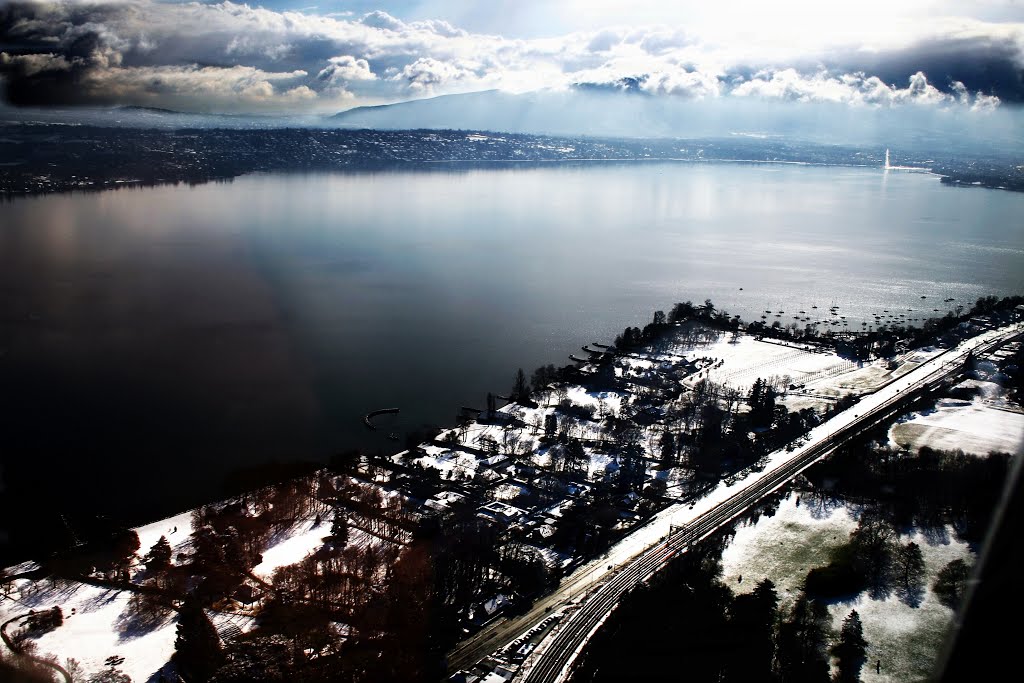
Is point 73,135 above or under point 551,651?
above

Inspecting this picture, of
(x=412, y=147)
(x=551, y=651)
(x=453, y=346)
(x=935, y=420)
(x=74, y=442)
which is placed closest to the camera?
(x=551, y=651)

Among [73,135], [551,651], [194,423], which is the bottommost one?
[551,651]

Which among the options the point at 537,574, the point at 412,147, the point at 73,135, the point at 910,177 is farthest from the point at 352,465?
the point at 910,177

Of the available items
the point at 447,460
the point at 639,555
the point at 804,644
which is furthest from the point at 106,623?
the point at 804,644

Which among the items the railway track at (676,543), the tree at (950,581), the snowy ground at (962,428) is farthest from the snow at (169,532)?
the snowy ground at (962,428)

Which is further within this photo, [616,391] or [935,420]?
[616,391]

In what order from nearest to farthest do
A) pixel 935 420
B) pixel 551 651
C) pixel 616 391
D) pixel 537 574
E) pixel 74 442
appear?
pixel 551 651 < pixel 537 574 < pixel 74 442 < pixel 935 420 < pixel 616 391

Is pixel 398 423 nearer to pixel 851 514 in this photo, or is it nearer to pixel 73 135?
pixel 851 514
